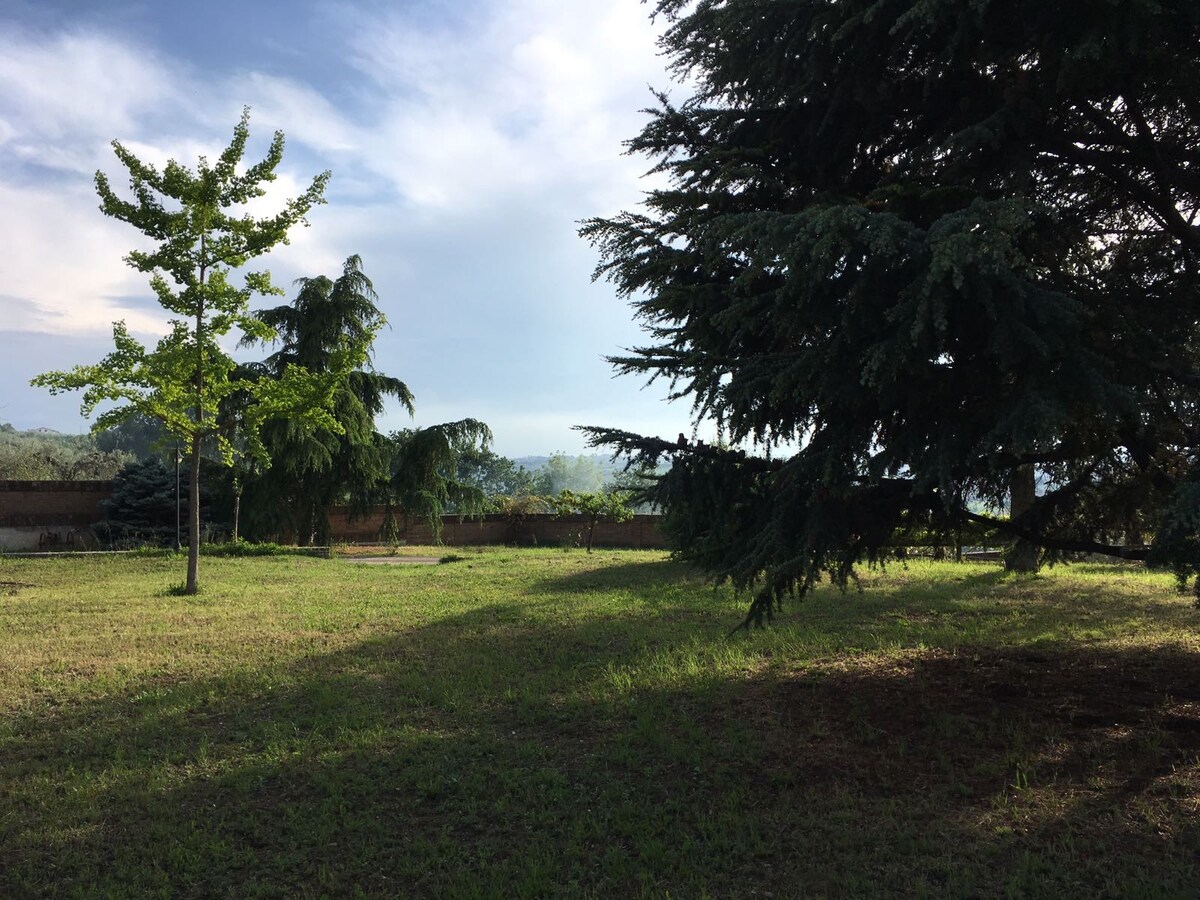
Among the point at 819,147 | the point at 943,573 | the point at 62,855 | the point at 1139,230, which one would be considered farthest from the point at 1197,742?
the point at 943,573

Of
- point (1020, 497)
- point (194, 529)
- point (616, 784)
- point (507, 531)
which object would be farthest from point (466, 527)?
point (616, 784)

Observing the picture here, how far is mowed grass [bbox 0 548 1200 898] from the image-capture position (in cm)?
308

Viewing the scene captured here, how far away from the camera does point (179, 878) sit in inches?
119

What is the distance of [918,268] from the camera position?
3.48 metres

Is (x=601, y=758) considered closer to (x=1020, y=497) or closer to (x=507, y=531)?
(x=1020, y=497)

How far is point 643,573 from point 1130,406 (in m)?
10.6

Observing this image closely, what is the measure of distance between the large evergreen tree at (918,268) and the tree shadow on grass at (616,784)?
3.42ft

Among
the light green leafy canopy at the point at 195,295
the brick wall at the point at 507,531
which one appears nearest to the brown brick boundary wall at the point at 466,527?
the brick wall at the point at 507,531

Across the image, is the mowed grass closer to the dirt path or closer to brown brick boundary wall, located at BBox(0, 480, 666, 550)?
the dirt path

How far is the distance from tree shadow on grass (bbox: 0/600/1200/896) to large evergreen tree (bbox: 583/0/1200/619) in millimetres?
1043

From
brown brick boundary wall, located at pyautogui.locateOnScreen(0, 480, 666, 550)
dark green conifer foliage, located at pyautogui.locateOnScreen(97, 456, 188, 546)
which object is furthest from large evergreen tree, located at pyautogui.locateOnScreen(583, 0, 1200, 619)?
dark green conifer foliage, located at pyautogui.locateOnScreen(97, 456, 188, 546)

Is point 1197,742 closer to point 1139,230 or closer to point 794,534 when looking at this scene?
point 794,534

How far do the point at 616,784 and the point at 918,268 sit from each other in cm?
288

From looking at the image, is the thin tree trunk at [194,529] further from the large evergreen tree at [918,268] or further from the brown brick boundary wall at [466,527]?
the brown brick boundary wall at [466,527]
